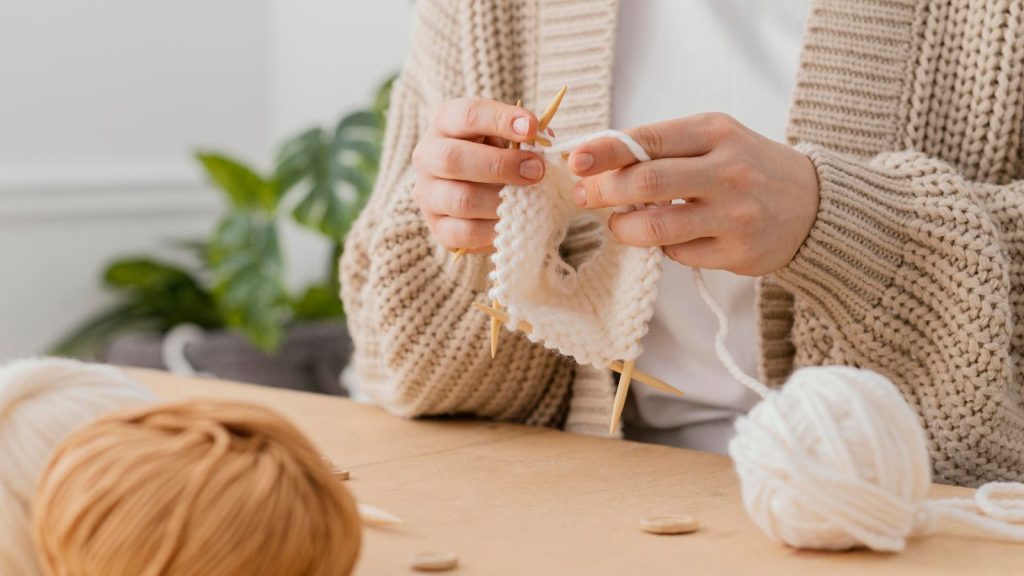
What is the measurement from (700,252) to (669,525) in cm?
20

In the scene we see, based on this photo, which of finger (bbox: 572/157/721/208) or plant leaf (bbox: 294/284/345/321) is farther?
plant leaf (bbox: 294/284/345/321)

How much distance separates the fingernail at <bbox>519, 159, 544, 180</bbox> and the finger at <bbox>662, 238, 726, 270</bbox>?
102mm

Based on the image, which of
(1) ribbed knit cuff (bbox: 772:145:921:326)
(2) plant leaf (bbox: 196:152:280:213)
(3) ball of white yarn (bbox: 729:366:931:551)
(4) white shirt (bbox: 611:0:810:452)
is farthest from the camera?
(2) plant leaf (bbox: 196:152:280:213)

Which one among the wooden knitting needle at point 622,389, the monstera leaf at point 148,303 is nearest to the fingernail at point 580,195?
the wooden knitting needle at point 622,389

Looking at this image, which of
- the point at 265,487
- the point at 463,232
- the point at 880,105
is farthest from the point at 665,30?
the point at 265,487

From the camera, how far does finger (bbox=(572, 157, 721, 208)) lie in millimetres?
758

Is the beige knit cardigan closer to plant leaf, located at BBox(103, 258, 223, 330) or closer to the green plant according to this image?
the green plant

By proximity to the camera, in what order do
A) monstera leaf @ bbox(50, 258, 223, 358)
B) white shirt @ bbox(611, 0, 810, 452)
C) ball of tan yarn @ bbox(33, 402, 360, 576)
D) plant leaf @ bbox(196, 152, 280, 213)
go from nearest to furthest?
1. ball of tan yarn @ bbox(33, 402, 360, 576)
2. white shirt @ bbox(611, 0, 810, 452)
3. plant leaf @ bbox(196, 152, 280, 213)
4. monstera leaf @ bbox(50, 258, 223, 358)

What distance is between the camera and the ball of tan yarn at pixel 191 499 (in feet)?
1.63

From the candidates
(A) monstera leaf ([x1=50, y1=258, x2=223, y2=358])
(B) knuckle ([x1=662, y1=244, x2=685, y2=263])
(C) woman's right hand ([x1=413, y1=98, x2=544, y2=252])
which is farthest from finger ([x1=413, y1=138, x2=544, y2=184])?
Result: (A) monstera leaf ([x1=50, y1=258, x2=223, y2=358])

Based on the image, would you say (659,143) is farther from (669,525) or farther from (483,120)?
(669,525)

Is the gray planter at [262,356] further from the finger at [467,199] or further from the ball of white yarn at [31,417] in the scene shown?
the ball of white yarn at [31,417]

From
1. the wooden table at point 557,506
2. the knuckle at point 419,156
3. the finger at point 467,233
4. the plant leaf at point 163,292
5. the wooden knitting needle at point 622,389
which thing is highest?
the knuckle at point 419,156

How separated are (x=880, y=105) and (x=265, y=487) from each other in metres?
0.66
